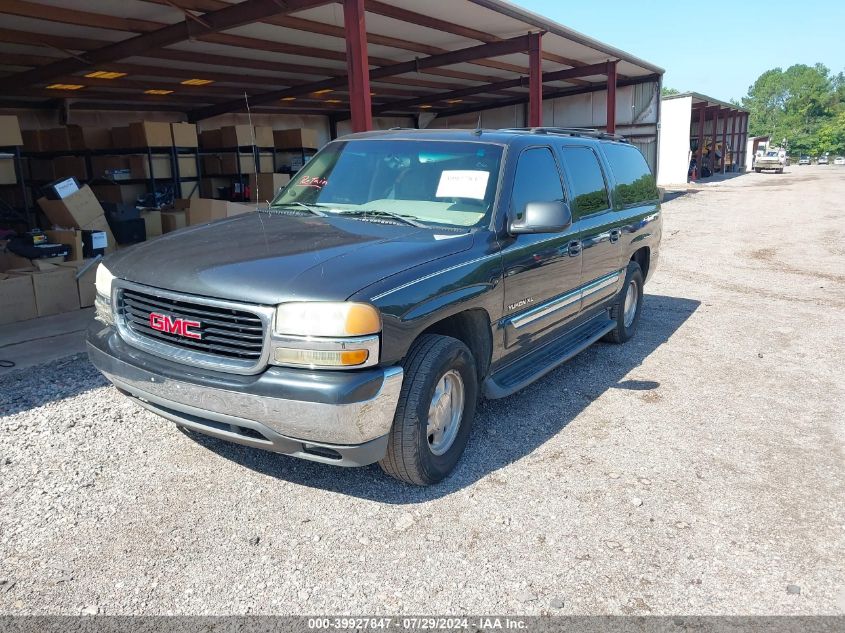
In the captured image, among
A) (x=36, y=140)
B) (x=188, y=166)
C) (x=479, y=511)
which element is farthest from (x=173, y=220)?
(x=479, y=511)

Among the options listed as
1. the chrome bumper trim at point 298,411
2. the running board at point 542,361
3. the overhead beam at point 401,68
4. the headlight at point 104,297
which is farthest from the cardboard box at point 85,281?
the overhead beam at point 401,68

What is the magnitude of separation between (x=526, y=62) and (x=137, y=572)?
15797mm

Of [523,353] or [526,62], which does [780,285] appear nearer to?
[523,353]

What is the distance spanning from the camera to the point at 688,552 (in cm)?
295

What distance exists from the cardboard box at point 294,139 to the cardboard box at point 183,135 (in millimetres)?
2534

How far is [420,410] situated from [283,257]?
3.28 ft

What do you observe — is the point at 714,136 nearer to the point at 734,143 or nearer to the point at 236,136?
the point at 734,143

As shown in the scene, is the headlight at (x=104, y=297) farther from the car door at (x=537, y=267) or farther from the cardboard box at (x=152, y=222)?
the cardboard box at (x=152, y=222)

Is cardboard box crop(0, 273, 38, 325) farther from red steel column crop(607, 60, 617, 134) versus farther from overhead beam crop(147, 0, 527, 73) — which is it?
red steel column crop(607, 60, 617, 134)

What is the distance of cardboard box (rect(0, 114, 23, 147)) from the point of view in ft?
30.5

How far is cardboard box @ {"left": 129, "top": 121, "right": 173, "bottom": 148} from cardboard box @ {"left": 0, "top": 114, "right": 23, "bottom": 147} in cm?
242

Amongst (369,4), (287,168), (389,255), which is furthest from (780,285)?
(287,168)

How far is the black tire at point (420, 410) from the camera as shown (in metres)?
3.10

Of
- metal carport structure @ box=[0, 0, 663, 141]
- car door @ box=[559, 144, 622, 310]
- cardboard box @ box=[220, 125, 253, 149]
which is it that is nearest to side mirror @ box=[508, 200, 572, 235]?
car door @ box=[559, 144, 622, 310]
